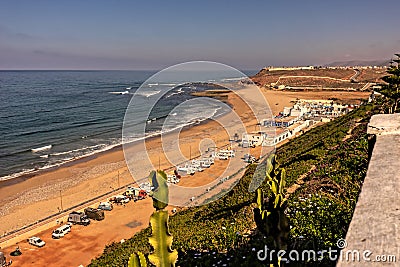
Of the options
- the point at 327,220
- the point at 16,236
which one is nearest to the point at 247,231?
the point at 327,220

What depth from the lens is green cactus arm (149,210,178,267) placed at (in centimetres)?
229

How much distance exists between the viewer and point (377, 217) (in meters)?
1.31

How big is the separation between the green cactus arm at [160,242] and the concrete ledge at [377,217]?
4.19ft

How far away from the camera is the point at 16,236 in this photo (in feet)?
54.4

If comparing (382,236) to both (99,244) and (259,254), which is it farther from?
(99,244)

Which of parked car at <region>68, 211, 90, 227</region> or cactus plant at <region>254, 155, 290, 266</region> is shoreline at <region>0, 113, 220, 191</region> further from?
cactus plant at <region>254, 155, 290, 266</region>

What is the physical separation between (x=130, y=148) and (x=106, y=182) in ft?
24.7

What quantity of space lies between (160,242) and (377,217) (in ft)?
4.72

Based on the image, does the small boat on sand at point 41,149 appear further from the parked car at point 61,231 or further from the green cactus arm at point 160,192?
the green cactus arm at point 160,192

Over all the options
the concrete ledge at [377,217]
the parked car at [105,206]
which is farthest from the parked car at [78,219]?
the concrete ledge at [377,217]

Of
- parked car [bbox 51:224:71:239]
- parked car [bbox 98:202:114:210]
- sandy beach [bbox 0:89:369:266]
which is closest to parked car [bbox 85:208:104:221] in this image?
parked car [bbox 98:202:114:210]

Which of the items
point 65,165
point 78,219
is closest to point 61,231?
point 78,219

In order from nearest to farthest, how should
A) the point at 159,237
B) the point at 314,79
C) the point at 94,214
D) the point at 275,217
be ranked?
the point at 159,237
the point at 275,217
the point at 94,214
the point at 314,79

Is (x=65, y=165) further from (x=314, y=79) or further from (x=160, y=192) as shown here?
(x=314, y=79)
